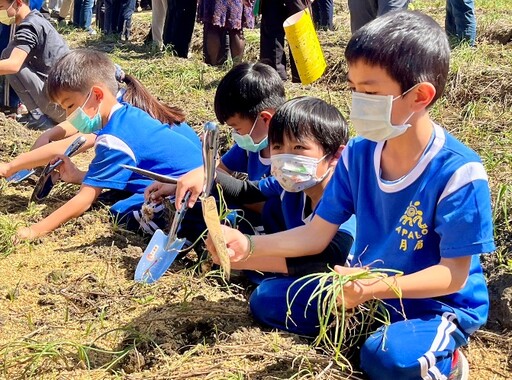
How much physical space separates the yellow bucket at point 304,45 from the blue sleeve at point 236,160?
1.44 meters

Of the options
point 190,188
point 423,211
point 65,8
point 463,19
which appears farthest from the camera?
point 65,8

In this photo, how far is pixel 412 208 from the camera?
80.7 inches

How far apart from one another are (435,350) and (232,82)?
1549 millimetres

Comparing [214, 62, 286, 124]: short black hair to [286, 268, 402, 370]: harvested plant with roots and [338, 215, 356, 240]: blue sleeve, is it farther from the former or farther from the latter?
[286, 268, 402, 370]: harvested plant with roots

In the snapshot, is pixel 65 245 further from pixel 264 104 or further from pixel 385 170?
pixel 385 170

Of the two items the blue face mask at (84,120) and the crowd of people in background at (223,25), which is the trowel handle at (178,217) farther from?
the crowd of people in background at (223,25)

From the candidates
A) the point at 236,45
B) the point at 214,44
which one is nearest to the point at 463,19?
the point at 236,45

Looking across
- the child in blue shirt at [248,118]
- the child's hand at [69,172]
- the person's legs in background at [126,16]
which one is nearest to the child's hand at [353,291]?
the child in blue shirt at [248,118]

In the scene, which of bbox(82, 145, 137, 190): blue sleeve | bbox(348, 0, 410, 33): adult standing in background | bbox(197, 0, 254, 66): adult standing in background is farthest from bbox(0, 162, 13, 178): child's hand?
bbox(197, 0, 254, 66): adult standing in background

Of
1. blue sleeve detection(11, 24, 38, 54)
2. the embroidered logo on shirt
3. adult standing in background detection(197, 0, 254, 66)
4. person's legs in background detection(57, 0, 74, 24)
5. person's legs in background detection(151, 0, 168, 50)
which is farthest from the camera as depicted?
person's legs in background detection(57, 0, 74, 24)

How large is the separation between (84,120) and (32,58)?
7.07ft

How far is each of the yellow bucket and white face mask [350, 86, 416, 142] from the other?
2647 millimetres

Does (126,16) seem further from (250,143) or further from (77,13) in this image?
(250,143)

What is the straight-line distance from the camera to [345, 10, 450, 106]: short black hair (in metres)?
1.93
